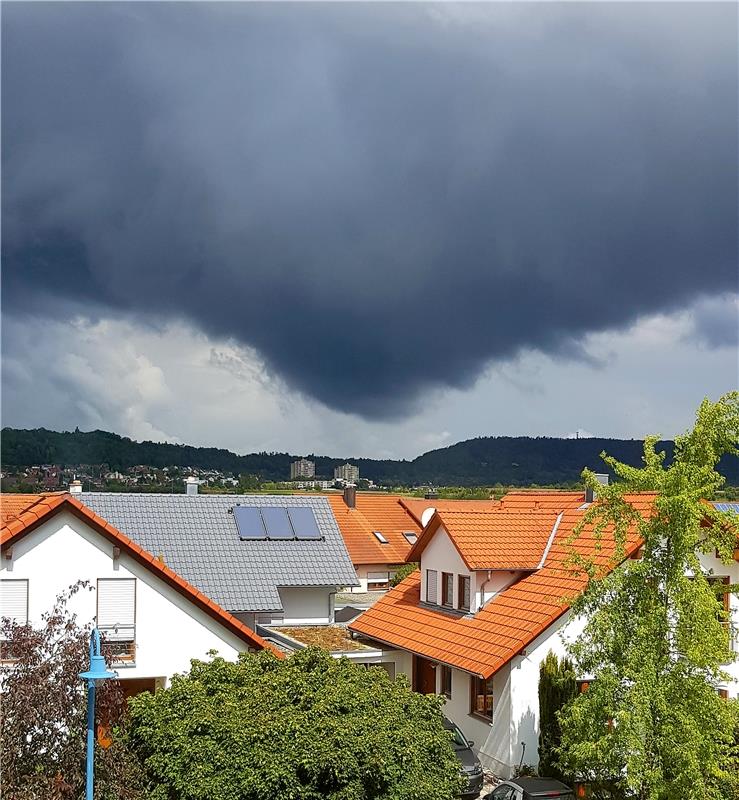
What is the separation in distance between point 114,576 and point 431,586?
511 inches

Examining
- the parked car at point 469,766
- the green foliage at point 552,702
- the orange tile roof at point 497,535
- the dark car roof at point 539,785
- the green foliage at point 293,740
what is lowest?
the parked car at point 469,766

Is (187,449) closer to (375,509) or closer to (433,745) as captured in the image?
(375,509)

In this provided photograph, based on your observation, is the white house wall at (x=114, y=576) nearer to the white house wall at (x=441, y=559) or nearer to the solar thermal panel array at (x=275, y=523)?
the white house wall at (x=441, y=559)

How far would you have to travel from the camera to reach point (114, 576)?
19.6 meters

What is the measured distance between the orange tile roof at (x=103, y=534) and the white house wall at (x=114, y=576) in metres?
0.16

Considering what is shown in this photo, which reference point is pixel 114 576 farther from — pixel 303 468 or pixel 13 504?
pixel 303 468

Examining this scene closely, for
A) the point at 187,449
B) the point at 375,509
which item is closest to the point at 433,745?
the point at 375,509

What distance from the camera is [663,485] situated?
56.8 ft

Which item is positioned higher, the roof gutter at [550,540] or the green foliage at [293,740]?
the roof gutter at [550,540]

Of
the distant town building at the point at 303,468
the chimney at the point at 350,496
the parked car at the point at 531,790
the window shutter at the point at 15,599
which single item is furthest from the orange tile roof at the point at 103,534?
the distant town building at the point at 303,468

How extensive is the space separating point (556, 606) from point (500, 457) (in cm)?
11211

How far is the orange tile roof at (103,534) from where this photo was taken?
18906mm

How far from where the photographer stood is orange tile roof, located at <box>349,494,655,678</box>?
22984mm

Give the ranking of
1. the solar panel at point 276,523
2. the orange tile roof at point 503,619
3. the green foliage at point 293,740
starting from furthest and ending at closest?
the solar panel at point 276,523, the orange tile roof at point 503,619, the green foliage at point 293,740
